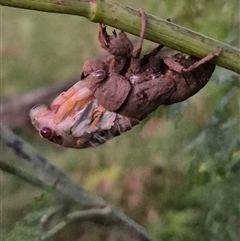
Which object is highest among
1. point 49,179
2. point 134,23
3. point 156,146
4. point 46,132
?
point 134,23

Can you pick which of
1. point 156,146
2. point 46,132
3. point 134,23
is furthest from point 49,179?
point 156,146

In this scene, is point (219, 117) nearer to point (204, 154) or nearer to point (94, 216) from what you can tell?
point (204, 154)

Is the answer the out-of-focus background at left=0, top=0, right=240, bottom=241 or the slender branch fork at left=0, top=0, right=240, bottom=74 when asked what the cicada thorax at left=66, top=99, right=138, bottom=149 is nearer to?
Result: the slender branch fork at left=0, top=0, right=240, bottom=74

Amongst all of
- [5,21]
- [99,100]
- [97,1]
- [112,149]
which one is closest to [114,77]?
[99,100]

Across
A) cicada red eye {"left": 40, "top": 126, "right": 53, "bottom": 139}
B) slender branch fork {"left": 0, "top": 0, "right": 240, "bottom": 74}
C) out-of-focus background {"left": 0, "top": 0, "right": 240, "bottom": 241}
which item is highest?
slender branch fork {"left": 0, "top": 0, "right": 240, "bottom": 74}

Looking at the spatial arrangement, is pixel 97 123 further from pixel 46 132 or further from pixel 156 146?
pixel 156 146

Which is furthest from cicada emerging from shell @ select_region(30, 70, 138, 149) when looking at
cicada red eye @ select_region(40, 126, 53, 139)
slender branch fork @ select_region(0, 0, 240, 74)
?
slender branch fork @ select_region(0, 0, 240, 74)

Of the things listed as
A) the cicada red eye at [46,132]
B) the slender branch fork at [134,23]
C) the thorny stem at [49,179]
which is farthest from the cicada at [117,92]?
the thorny stem at [49,179]
